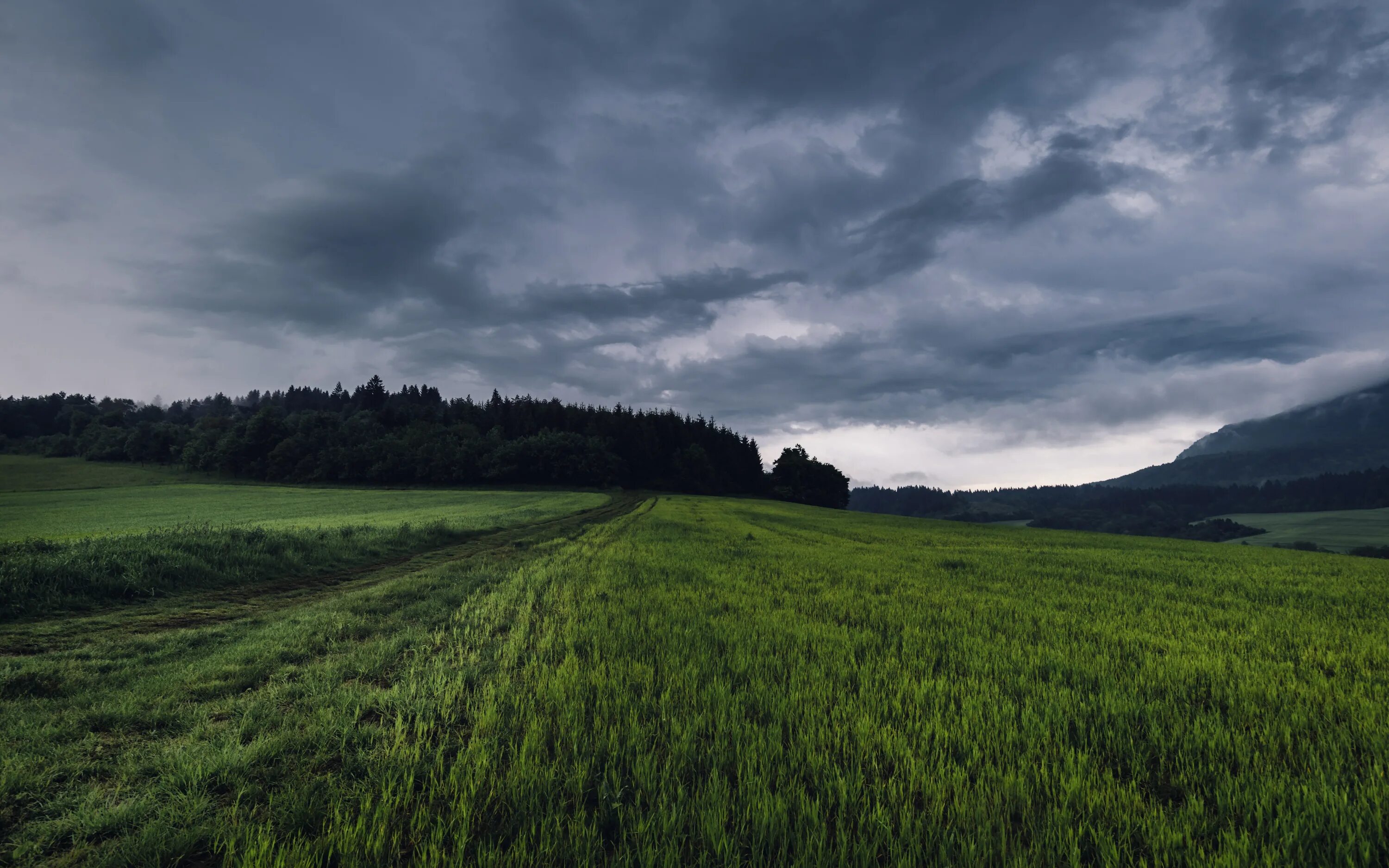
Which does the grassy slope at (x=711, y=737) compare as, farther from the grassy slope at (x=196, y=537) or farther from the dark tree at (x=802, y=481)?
the dark tree at (x=802, y=481)

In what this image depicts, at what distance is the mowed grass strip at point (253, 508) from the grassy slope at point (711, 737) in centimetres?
1747

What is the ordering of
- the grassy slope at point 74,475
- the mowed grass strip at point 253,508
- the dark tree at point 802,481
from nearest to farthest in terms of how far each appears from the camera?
the mowed grass strip at point 253,508
the grassy slope at point 74,475
the dark tree at point 802,481

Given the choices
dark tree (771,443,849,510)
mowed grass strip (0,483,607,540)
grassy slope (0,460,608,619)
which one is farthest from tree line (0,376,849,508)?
grassy slope (0,460,608,619)

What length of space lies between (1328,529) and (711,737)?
184 m

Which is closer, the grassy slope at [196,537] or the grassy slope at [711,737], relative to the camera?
the grassy slope at [711,737]

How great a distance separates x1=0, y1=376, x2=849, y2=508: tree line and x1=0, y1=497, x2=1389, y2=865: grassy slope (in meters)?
92.2

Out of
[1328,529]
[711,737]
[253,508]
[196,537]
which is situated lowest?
[1328,529]

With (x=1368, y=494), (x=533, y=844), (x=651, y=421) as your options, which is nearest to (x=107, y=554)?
(x=533, y=844)

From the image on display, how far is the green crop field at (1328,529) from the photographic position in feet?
312

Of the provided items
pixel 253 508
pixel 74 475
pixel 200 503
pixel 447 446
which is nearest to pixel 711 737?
pixel 253 508

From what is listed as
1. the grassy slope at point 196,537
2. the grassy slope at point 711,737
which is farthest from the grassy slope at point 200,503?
the grassy slope at point 711,737

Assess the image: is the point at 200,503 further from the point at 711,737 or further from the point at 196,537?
the point at 711,737

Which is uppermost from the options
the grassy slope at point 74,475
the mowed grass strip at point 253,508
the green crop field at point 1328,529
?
the grassy slope at point 74,475

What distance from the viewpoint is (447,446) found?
3927 inches
